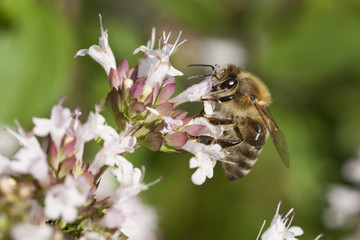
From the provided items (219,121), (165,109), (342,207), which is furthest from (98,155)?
(342,207)

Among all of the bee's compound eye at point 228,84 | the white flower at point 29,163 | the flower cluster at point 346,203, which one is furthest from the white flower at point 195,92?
the flower cluster at point 346,203

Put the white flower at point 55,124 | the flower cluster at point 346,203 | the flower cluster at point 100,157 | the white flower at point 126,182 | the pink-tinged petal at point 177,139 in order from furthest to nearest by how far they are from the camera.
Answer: the flower cluster at point 346,203, the pink-tinged petal at point 177,139, the white flower at point 126,182, the white flower at point 55,124, the flower cluster at point 100,157

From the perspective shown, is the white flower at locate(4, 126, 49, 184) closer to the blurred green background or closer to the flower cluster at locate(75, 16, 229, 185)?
the flower cluster at locate(75, 16, 229, 185)

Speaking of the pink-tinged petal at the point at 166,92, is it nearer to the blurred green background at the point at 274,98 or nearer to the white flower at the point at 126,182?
the white flower at the point at 126,182

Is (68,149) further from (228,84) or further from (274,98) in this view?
(274,98)

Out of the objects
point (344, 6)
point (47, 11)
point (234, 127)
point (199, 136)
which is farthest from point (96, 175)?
point (344, 6)

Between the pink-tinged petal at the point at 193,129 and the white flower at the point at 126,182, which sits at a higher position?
the pink-tinged petal at the point at 193,129
